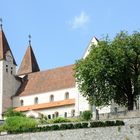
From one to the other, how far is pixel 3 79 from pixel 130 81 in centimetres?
4250

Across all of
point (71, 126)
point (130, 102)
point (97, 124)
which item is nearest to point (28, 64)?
point (130, 102)

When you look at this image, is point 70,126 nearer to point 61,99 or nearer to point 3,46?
point 61,99

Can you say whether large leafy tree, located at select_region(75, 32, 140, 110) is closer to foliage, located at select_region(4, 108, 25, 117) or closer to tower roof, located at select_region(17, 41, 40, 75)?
foliage, located at select_region(4, 108, 25, 117)

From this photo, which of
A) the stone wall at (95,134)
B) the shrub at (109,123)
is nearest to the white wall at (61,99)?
the stone wall at (95,134)

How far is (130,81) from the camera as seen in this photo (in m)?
79.7

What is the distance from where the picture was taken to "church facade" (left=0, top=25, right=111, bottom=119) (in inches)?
4195

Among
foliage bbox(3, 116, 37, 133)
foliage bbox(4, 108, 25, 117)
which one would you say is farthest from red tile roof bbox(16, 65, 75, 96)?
foliage bbox(3, 116, 37, 133)

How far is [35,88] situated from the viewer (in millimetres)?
114875

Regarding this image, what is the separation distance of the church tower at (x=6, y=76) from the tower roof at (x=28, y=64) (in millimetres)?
3611

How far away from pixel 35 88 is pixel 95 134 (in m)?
53.1

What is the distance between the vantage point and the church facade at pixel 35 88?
106562 mm

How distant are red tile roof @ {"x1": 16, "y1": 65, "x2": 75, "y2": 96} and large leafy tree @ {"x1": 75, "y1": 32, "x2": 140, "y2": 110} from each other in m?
27.0

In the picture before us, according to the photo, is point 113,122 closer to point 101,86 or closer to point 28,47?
point 101,86

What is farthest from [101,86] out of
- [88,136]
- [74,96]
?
[74,96]
